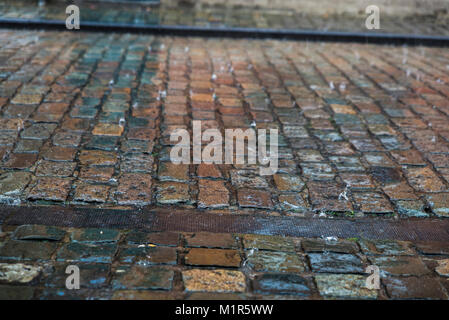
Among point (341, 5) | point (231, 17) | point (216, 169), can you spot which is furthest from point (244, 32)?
point (216, 169)

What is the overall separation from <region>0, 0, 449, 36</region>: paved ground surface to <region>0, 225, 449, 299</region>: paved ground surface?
6.03 metres

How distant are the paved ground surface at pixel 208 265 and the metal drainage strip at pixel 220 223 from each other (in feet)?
0.25

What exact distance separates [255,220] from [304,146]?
4.30 ft

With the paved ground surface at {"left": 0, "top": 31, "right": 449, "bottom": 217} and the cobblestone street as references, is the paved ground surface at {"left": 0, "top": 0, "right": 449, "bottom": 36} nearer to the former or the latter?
the paved ground surface at {"left": 0, "top": 31, "right": 449, "bottom": 217}

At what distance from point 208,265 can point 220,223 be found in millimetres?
475

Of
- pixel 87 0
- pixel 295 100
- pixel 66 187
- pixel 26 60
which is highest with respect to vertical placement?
pixel 87 0

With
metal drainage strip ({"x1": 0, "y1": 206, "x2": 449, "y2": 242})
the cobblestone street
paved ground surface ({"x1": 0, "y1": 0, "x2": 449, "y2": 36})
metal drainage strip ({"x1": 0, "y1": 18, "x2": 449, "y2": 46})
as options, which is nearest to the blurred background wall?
paved ground surface ({"x1": 0, "y1": 0, "x2": 449, "y2": 36})

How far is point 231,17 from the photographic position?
898 centimetres

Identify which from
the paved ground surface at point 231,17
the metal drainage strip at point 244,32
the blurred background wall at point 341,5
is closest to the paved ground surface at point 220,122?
the metal drainage strip at point 244,32

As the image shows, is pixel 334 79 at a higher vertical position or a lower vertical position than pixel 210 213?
higher

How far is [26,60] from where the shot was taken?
241 inches
